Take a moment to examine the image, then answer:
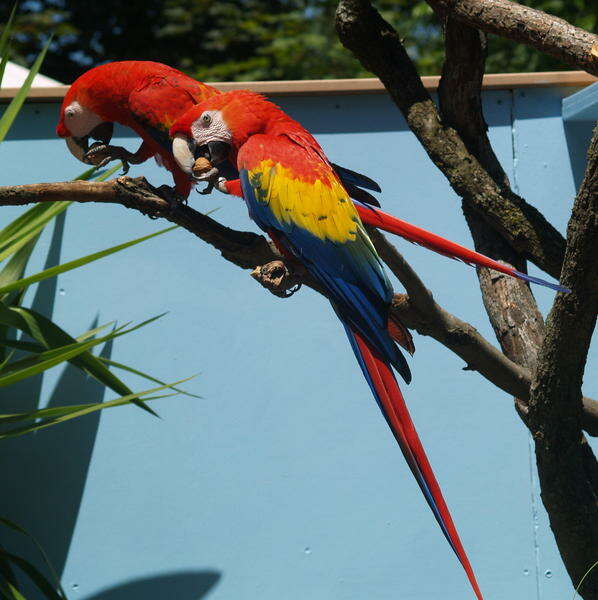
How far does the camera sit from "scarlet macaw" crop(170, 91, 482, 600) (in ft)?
3.32

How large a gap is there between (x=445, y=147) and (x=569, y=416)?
17.2 inches

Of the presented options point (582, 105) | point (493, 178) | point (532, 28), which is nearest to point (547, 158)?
point (582, 105)

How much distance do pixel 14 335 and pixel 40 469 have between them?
13.4 inches

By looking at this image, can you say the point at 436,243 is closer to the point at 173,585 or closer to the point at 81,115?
the point at 81,115

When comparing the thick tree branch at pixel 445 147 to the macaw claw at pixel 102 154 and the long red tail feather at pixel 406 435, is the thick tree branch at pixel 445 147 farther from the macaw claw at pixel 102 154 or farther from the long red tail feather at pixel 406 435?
the macaw claw at pixel 102 154

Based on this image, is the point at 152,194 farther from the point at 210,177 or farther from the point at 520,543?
the point at 520,543

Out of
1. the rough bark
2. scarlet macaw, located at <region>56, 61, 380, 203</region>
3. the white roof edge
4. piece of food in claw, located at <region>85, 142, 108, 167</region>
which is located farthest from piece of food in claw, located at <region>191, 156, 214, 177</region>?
the white roof edge

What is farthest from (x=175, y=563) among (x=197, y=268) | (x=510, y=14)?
Result: (x=510, y=14)

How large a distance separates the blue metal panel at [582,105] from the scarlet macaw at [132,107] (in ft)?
2.89

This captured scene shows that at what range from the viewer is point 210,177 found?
120 centimetres

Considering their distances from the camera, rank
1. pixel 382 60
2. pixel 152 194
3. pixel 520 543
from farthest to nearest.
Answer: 1. pixel 520 543
2. pixel 382 60
3. pixel 152 194

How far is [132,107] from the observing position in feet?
4.73

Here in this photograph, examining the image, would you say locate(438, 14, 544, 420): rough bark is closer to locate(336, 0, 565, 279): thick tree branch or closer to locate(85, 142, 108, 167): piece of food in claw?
locate(336, 0, 565, 279): thick tree branch

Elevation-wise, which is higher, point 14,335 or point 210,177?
point 210,177
